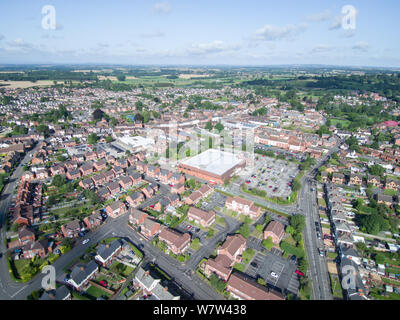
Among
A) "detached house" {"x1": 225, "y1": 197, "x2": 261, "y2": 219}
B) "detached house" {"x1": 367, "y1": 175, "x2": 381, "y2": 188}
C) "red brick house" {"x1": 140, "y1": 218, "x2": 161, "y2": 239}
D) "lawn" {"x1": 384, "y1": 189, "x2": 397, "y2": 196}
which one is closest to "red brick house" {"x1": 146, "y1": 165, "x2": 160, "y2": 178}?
"red brick house" {"x1": 140, "y1": 218, "x2": 161, "y2": 239}

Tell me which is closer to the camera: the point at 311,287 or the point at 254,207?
the point at 311,287

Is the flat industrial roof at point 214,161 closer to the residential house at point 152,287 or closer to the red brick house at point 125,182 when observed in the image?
the red brick house at point 125,182

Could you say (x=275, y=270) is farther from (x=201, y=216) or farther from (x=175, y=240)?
(x=175, y=240)

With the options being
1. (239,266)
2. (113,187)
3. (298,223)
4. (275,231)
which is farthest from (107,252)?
(298,223)

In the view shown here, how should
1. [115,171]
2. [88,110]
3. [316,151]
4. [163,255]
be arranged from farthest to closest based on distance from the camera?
[88,110] < [316,151] < [115,171] < [163,255]

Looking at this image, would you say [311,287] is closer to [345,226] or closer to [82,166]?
[345,226]

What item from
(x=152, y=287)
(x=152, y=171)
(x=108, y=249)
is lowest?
(x=152, y=287)

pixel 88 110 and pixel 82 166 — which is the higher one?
pixel 88 110

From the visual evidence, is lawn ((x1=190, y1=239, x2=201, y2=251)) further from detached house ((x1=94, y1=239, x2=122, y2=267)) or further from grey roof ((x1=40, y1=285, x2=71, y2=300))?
grey roof ((x1=40, y1=285, x2=71, y2=300))
